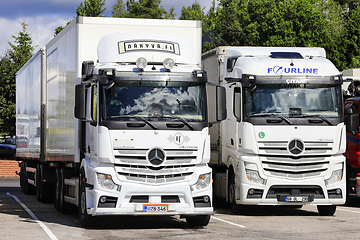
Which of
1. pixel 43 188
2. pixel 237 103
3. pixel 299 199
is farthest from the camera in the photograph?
pixel 43 188

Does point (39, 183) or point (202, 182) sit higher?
point (202, 182)

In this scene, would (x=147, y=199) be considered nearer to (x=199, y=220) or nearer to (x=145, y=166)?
(x=145, y=166)

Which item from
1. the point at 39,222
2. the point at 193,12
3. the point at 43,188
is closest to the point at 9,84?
the point at 43,188

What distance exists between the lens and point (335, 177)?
44.7 feet

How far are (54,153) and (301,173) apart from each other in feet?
19.8

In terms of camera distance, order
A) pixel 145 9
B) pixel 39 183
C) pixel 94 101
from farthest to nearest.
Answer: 1. pixel 145 9
2. pixel 39 183
3. pixel 94 101

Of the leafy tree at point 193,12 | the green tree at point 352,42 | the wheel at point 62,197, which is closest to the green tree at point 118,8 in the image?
the leafy tree at point 193,12

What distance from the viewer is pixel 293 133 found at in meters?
13.4

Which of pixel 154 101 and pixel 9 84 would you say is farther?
pixel 9 84

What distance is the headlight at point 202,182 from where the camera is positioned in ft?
36.6

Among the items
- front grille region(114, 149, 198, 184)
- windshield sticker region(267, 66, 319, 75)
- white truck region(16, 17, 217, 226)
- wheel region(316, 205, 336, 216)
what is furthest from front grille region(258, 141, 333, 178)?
front grille region(114, 149, 198, 184)

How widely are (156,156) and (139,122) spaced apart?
2.24ft

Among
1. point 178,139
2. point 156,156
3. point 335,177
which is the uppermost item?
point 178,139

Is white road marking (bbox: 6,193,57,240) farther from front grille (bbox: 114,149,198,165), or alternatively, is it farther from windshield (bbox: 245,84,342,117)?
windshield (bbox: 245,84,342,117)
